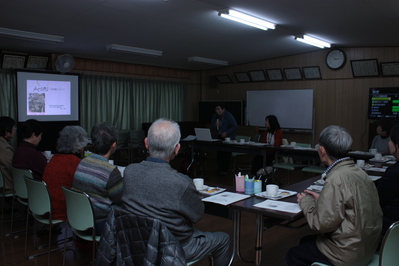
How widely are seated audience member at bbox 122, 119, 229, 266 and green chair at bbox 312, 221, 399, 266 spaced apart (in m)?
0.90

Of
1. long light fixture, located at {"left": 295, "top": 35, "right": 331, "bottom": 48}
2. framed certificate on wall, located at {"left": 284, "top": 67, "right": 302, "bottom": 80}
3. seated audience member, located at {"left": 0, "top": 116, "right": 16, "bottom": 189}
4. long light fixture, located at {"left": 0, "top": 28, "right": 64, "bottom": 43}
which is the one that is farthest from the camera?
framed certificate on wall, located at {"left": 284, "top": 67, "right": 302, "bottom": 80}

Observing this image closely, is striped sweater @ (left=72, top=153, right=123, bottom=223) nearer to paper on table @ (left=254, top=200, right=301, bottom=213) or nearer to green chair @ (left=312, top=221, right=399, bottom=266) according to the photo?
paper on table @ (left=254, top=200, right=301, bottom=213)

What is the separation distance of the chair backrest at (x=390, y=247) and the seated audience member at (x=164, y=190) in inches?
35.5

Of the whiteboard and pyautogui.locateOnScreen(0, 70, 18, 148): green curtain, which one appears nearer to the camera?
pyautogui.locateOnScreen(0, 70, 18, 148): green curtain

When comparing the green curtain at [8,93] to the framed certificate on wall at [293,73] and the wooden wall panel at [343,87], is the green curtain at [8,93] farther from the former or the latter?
the framed certificate on wall at [293,73]

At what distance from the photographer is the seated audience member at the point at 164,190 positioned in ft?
5.49

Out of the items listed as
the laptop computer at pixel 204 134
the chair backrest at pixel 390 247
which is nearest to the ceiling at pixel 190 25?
the laptop computer at pixel 204 134

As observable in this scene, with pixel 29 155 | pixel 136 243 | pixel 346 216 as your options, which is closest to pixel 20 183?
pixel 29 155

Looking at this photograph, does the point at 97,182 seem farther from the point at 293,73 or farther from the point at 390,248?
the point at 293,73

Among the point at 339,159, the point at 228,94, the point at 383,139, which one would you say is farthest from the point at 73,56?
the point at 339,159

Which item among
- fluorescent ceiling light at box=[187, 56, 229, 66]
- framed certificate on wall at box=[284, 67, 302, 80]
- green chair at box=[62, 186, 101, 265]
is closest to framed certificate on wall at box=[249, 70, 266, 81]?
framed certificate on wall at box=[284, 67, 302, 80]

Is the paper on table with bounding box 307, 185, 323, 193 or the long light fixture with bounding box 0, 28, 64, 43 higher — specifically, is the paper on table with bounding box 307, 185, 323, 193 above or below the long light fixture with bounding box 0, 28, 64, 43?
below

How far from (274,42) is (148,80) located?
3581 mm

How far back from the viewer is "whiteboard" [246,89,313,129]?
26.2 feet
